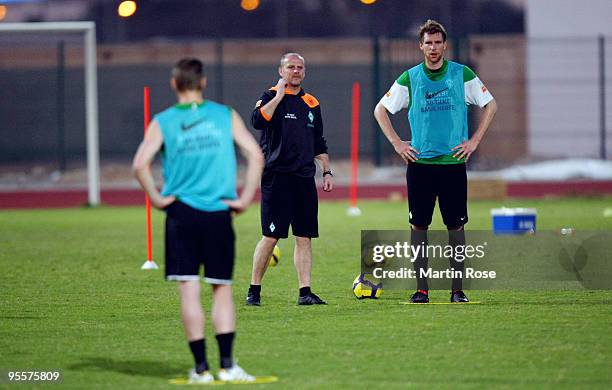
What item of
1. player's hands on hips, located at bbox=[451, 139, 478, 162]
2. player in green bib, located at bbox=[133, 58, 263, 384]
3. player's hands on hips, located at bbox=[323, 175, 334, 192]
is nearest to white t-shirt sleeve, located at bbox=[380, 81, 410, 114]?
player's hands on hips, located at bbox=[451, 139, 478, 162]

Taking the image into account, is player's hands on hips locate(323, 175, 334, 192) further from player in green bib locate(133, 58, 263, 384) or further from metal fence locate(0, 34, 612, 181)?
metal fence locate(0, 34, 612, 181)

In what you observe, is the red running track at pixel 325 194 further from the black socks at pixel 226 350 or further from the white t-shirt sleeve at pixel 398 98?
the black socks at pixel 226 350

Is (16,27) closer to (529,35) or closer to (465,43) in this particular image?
(465,43)

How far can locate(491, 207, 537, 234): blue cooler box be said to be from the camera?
50.5ft

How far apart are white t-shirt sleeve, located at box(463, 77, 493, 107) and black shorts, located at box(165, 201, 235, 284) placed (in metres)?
3.54

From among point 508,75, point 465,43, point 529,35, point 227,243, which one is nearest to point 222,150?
point 227,243

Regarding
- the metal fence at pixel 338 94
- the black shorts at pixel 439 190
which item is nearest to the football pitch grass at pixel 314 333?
the black shorts at pixel 439 190

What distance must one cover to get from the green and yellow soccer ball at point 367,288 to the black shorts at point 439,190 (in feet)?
2.51

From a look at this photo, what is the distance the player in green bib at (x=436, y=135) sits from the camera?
964 cm

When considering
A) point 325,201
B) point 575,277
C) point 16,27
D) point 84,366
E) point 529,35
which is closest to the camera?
point 84,366

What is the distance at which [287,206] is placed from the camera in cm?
996

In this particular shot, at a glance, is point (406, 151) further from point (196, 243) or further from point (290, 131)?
point (196, 243)

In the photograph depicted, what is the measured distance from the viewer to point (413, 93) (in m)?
9.76

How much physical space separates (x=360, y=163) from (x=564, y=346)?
22.7m
